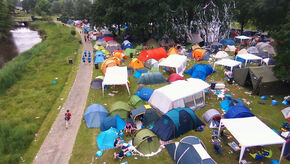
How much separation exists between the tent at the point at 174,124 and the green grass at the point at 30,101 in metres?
7.17

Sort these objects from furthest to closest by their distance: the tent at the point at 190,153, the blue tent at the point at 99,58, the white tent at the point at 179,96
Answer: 1. the blue tent at the point at 99,58
2. the white tent at the point at 179,96
3. the tent at the point at 190,153

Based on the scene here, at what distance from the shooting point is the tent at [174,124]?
1093 cm

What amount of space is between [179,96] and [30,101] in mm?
12359

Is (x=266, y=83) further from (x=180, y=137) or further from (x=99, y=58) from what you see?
(x=99, y=58)

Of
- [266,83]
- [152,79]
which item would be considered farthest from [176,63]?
[266,83]

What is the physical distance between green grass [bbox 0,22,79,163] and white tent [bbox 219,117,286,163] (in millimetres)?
10706

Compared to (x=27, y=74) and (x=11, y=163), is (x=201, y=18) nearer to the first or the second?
(x=27, y=74)

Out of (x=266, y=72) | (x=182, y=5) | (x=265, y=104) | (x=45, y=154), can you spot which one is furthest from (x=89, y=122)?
(x=182, y=5)

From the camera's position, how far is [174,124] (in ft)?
35.8

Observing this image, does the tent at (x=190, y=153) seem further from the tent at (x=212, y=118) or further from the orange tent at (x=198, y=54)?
the orange tent at (x=198, y=54)

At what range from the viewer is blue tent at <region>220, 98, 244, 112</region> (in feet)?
44.7

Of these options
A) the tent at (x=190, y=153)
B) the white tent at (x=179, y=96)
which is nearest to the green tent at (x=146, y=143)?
the tent at (x=190, y=153)

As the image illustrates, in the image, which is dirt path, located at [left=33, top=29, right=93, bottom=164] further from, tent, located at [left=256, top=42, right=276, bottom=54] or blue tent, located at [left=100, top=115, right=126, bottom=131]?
tent, located at [left=256, top=42, right=276, bottom=54]

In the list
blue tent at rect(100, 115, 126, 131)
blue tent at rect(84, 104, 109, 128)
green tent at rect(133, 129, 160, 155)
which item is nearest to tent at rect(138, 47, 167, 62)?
blue tent at rect(84, 104, 109, 128)
